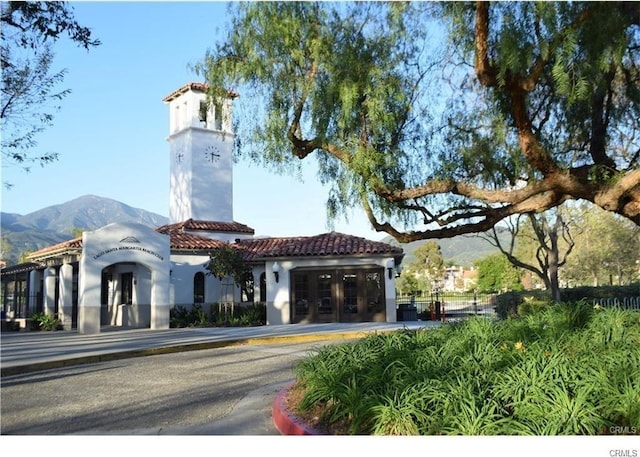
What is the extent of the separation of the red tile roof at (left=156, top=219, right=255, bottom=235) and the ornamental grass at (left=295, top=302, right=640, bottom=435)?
2225 centimetres

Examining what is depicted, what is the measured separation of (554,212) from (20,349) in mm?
18037

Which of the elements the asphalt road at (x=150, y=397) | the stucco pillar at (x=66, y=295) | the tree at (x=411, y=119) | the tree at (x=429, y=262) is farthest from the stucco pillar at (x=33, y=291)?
the tree at (x=429, y=262)

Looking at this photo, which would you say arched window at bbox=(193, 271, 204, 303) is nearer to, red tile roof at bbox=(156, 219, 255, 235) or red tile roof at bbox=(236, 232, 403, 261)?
red tile roof at bbox=(236, 232, 403, 261)

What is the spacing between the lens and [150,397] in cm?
851

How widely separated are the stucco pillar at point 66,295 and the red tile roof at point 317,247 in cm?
739

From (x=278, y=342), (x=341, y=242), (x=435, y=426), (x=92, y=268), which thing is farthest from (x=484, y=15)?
(x=341, y=242)

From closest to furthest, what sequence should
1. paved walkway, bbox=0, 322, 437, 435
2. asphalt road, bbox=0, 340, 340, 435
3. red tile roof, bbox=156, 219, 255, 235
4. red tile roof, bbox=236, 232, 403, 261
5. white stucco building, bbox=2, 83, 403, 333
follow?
asphalt road, bbox=0, 340, 340, 435 → paved walkway, bbox=0, 322, 437, 435 → white stucco building, bbox=2, 83, 403, 333 → red tile roof, bbox=236, 232, 403, 261 → red tile roof, bbox=156, 219, 255, 235

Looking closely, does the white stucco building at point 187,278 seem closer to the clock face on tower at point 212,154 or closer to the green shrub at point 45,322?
the green shrub at point 45,322

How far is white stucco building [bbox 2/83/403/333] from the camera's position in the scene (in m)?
21.8

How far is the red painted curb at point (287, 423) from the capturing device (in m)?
5.95

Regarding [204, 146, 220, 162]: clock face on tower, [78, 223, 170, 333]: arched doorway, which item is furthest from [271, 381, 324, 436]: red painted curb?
[204, 146, 220, 162]: clock face on tower

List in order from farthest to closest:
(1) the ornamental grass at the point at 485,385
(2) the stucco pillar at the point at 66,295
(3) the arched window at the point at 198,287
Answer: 1. (3) the arched window at the point at 198,287
2. (2) the stucco pillar at the point at 66,295
3. (1) the ornamental grass at the point at 485,385

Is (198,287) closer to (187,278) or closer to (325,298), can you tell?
(187,278)

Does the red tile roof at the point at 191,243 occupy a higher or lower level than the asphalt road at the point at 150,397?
higher
